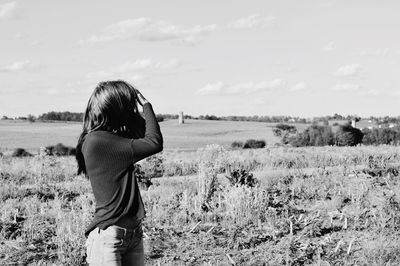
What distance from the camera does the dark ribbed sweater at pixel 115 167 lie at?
3299mm

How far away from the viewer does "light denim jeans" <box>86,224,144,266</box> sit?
3268 millimetres

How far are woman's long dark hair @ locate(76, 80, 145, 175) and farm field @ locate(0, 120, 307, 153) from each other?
42662 millimetres

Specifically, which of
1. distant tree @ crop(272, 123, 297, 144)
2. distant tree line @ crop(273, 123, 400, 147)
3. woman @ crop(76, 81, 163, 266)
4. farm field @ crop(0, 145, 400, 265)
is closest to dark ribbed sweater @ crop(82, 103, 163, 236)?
woman @ crop(76, 81, 163, 266)

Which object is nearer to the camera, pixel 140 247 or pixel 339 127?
pixel 140 247

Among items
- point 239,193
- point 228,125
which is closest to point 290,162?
point 239,193

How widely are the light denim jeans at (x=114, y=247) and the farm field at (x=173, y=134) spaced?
42.7 meters

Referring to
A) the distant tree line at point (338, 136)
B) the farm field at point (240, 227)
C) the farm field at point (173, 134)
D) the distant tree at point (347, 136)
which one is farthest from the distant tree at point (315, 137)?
the farm field at point (240, 227)

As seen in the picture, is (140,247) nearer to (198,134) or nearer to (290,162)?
(290,162)

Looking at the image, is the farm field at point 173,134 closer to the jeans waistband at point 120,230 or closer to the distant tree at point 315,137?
the distant tree at point 315,137

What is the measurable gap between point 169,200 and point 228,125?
199 ft

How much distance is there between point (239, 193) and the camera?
8.67 meters

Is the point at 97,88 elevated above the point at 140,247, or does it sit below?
above

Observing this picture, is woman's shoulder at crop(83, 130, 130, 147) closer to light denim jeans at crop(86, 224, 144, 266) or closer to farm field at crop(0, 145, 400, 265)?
light denim jeans at crop(86, 224, 144, 266)

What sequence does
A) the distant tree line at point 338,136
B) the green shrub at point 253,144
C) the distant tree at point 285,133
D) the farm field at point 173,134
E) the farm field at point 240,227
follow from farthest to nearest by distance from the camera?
the distant tree at point 285,133 < the green shrub at point 253,144 < the farm field at point 173,134 < the distant tree line at point 338,136 < the farm field at point 240,227
